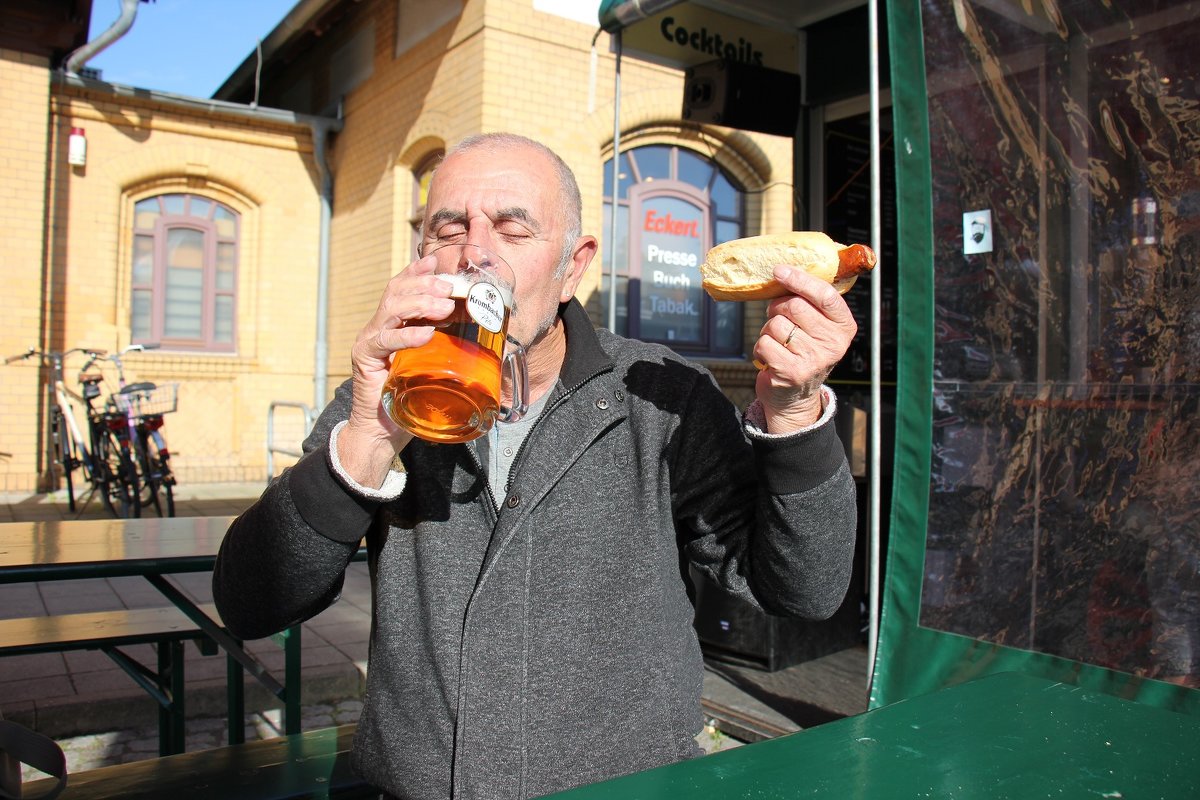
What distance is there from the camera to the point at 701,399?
1.67m

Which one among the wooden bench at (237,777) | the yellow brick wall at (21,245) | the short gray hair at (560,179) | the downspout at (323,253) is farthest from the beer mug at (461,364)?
the downspout at (323,253)

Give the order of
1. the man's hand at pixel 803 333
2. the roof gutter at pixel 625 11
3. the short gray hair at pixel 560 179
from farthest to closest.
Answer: the roof gutter at pixel 625 11 < the short gray hair at pixel 560 179 < the man's hand at pixel 803 333

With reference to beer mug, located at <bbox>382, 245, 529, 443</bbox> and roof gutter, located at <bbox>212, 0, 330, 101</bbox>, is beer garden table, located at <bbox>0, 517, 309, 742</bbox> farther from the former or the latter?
roof gutter, located at <bbox>212, 0, 330, 101</bbox>

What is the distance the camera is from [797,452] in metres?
1.36

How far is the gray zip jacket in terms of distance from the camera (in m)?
1.40

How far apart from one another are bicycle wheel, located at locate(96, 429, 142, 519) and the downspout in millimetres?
2854

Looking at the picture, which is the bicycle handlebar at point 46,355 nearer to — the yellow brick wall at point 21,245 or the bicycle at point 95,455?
the bicycle at point 95,455

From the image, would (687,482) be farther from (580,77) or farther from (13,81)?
(13,81)

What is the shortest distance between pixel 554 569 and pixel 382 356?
1.57ft

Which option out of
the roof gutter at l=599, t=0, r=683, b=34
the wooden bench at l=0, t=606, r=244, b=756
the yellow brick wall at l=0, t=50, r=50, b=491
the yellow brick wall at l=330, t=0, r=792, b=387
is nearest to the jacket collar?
the wooden bench at l=0, t=606, r=244, b=756

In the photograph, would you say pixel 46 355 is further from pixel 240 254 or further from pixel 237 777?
pixel 237 777

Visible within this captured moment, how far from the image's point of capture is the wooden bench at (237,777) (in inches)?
78.0

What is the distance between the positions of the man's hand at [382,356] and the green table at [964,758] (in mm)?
621

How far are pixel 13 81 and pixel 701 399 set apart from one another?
32.3ft
